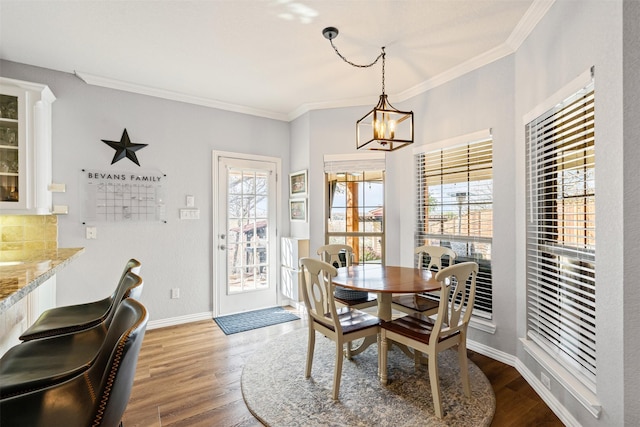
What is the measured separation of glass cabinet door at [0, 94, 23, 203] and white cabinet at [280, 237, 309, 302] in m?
2.67

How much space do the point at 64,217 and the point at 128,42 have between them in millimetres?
1790

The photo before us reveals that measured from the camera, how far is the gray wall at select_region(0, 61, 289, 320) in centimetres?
314

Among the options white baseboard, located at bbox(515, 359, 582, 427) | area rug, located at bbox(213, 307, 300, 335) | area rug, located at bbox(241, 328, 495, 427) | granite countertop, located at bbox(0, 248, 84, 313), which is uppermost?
granite countertop, located at bbox(0, 248, 84, 313)

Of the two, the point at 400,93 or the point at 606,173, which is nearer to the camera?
the point at 606,173

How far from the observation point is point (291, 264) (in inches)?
164

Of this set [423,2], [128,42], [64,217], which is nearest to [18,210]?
[64,217]

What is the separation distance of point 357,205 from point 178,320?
250 cm

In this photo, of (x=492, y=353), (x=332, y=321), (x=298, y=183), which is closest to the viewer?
(x=332, y=321)

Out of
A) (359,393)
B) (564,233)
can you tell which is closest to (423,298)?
(359,393)

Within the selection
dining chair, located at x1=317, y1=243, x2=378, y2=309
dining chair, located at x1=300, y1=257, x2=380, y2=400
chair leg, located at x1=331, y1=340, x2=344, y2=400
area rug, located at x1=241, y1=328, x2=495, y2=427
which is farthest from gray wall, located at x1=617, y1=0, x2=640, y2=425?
dining chair, located at x1=317, y1=243, x2=378, y2=309

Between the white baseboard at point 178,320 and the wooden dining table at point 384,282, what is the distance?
1.95 metres

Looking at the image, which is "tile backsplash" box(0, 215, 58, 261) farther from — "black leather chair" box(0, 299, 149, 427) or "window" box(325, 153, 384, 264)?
"window" box(325, 153, 384, 264)

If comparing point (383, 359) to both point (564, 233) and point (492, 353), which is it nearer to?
point (492, 353)

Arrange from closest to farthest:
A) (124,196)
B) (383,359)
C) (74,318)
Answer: (74,318)
(383,359)
(124,196)
